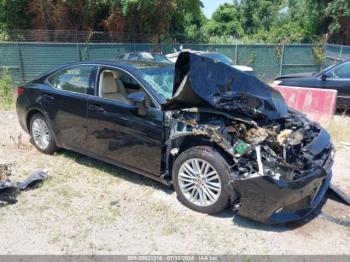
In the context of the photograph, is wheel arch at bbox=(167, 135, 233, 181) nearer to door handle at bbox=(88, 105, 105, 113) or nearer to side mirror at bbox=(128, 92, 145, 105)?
side mirror at bbox=(128, 92, 145, 105)

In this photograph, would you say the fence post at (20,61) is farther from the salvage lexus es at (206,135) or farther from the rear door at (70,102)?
the salvage lexus es at (206,135)

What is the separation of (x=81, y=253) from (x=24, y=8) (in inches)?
709

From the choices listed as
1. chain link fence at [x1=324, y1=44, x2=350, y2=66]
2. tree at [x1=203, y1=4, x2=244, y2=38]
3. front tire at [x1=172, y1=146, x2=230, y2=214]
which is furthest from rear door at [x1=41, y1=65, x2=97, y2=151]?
tree at [x1=203, y1=4, x2=244, y2=38]

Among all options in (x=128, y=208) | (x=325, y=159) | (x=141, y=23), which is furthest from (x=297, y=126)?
(x=141, y=23)

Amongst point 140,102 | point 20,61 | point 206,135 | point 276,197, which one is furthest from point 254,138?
point 20,61

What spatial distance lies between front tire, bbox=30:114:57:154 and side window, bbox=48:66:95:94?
65cm

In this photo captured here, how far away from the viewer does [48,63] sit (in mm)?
14172

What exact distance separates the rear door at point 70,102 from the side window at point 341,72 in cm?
685

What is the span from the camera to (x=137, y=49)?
16109 mm

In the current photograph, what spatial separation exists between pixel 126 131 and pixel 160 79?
2.68 ft

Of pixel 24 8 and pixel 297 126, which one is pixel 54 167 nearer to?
pixel 297 126

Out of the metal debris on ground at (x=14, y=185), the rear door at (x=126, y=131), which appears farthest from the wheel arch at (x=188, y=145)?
the metal debris on ground at (x=14, y=185)

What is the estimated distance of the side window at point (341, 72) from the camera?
31.4 feet

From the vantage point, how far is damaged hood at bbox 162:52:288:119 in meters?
4.09
